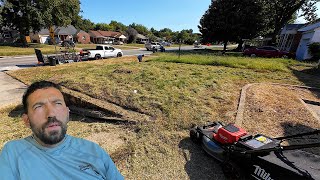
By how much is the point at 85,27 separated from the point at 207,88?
78.2 metres

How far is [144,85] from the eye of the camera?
908 cm

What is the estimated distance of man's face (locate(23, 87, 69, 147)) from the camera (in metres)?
2.24

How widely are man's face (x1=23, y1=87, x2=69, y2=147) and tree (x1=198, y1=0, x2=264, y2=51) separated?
35.5 meters

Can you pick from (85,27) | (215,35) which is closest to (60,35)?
(85,27)

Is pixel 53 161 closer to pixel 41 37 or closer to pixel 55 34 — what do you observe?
pixel 41 37

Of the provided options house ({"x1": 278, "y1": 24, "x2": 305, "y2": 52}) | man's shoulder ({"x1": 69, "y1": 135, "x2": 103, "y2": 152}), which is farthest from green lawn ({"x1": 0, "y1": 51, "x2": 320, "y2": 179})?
house ({"x1": 278, "y1": 24, "x2": 305, "y2": 52})

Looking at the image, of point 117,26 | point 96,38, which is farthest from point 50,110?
point 117,26

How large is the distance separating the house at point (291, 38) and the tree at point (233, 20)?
14.7ft

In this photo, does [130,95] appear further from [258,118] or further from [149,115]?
[258,118]

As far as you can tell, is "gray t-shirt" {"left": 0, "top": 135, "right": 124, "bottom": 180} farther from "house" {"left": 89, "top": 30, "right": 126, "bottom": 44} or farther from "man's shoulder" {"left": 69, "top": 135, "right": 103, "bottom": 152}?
"house" {"left": 89, "top": 30, "right": 126, "bottom": 44}

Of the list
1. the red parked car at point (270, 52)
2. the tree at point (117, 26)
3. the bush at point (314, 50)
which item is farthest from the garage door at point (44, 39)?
the bush at point (314, 50)

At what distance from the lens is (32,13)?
3397 centimetres

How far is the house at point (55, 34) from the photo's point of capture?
52.9 meters

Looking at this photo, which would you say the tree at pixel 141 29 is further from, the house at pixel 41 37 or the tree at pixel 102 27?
the house at pixel 41 37
